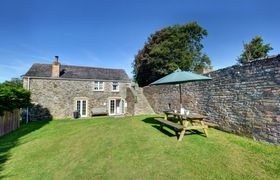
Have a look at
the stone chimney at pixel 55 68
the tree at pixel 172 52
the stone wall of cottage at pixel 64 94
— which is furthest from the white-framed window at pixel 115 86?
the tree at pixel 172 52

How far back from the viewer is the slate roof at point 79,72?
16656 mm

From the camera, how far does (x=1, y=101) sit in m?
8.33

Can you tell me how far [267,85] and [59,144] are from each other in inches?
337

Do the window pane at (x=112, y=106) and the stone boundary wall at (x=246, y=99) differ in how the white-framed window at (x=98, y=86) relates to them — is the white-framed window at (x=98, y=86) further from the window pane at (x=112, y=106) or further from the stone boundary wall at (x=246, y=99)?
the stone boundary wall at (x=246, y=99)

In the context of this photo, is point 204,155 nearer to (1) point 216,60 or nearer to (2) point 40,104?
(2) point 40,104

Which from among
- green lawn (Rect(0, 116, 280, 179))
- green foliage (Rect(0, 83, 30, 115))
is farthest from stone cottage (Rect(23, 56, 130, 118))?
green lawn (Rect(0, 116, 280, 179))

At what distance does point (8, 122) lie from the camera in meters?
9.41

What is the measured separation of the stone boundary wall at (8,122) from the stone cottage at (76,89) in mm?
5363

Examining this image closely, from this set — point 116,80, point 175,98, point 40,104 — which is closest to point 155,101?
point 175,98

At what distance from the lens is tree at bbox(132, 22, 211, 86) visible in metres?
23.4

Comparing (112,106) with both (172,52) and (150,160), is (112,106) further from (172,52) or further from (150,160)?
(150,160)

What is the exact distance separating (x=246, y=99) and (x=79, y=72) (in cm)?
1868

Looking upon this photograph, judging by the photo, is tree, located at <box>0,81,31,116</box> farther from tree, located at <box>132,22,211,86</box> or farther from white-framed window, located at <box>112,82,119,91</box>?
tree, located at <box>132,22,211,86</box>

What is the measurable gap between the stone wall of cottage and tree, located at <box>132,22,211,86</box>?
30.0 feet
